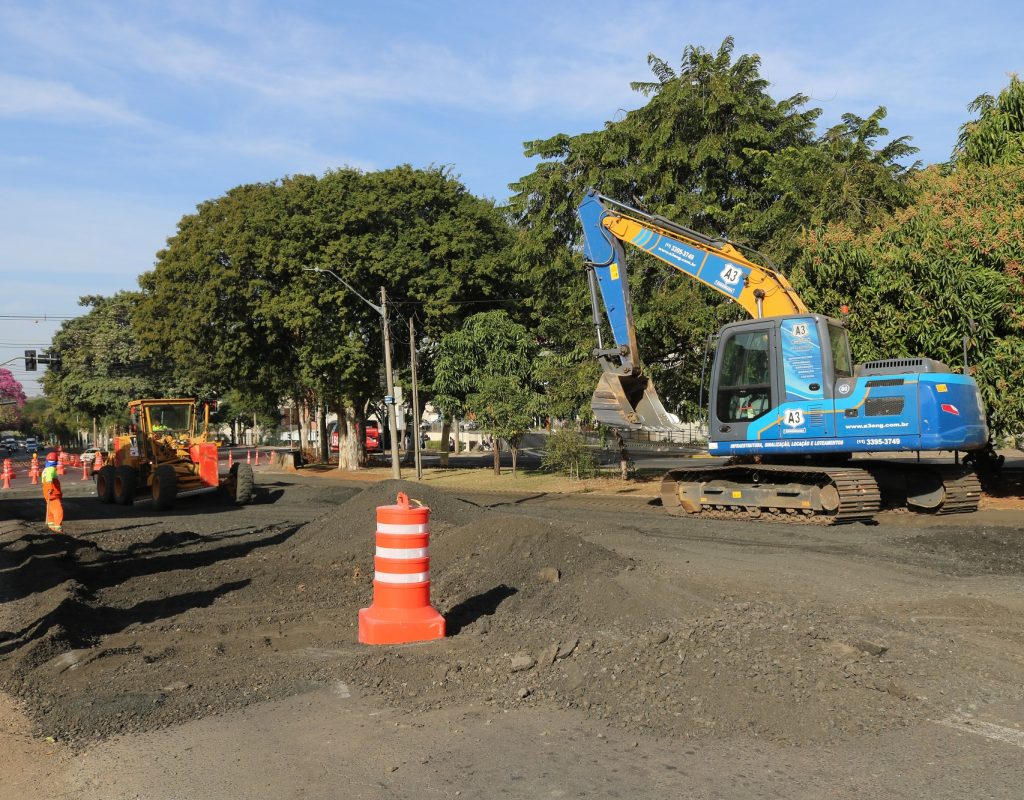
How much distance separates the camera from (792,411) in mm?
15953

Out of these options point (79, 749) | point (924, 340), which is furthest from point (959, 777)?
point (924, 340)

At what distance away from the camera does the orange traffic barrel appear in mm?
7523

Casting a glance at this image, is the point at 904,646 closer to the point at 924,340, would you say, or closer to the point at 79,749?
the point at 79,749

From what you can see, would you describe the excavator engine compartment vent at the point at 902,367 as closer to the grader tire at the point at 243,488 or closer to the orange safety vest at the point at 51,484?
the orange safety vest at the point at 51,484

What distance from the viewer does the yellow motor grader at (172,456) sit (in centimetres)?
2375

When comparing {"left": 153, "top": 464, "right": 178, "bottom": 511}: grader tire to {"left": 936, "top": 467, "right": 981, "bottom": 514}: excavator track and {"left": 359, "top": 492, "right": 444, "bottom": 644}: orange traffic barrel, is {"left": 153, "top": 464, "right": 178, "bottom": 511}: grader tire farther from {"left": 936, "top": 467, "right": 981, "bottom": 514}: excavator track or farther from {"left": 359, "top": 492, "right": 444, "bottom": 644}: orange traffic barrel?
{"left": 936, "top": 467, "right": 981, "bottom": 514}: excavator track

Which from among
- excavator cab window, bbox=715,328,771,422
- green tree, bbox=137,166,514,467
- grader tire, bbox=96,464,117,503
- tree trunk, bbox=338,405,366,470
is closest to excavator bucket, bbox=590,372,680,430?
excavator cab window, bbox=715,328,771,422

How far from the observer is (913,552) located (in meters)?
12.3

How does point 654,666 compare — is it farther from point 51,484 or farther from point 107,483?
point 107,483

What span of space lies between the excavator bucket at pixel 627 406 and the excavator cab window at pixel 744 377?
→ 114 centimetres

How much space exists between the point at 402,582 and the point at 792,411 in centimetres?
1032

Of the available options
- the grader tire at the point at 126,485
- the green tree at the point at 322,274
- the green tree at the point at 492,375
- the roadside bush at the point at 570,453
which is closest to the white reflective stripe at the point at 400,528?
the grader tire at the point at 126,485

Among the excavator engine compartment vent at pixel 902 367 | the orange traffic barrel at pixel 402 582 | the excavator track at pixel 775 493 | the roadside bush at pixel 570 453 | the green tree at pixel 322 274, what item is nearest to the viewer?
the orange traffic barrel at pixel 402 582

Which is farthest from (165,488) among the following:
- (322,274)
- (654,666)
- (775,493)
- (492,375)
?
(654,666)
